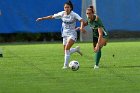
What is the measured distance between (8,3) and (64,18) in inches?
635

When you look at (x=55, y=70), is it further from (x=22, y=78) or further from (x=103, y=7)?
(x=103, y=7)

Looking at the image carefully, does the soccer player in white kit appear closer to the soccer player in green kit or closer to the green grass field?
the soccer player in green kit

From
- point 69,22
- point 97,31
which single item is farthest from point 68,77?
point 69,22

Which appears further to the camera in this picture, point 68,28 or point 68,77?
point 68,28

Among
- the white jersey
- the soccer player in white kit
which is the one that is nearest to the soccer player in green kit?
the soccer player in white kit

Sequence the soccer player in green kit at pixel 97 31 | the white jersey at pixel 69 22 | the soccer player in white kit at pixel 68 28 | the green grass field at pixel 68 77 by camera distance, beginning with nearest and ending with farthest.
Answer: the green grass field at pixel 68 77 → the soccer player in green kit at pixel 97 31 → the soccer player in white kit at pixel 68 28 → the white jersey at pixel 69 22

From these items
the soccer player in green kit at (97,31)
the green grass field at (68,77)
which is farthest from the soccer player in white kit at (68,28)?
the green grass field at (68,77)

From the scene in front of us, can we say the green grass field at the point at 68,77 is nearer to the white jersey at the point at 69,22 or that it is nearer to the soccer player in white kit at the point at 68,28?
the soccer player in white kit at the point at 68,28

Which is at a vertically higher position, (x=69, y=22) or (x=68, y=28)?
(x=69, y=22)

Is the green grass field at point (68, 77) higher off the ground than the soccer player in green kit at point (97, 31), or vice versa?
the soccer player in green kit at point (97, 31)

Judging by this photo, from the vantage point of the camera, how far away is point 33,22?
30547 mm

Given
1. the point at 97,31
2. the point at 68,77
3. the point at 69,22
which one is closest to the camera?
the point at 68,77

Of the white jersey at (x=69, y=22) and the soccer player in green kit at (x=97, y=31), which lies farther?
the white jersey at (x=69, y=22)

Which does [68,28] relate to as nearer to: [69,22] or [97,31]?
[69,22]
